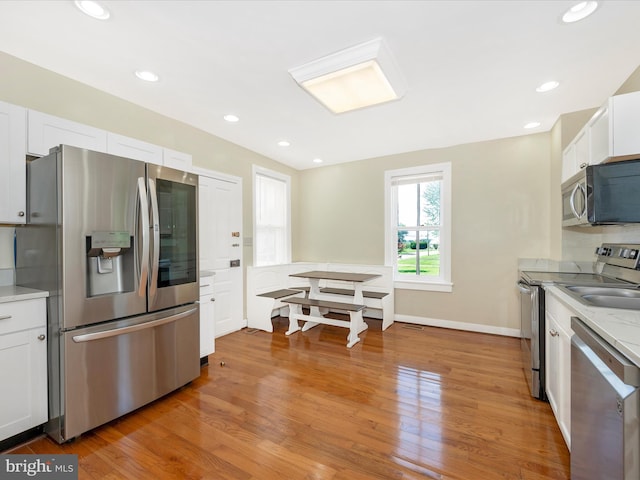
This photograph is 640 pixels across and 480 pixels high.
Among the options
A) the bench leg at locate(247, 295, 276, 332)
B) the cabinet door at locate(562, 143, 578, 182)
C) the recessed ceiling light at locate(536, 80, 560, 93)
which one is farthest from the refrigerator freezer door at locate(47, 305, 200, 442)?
→ the cabinet door at locate(562, 143, 578, 182)

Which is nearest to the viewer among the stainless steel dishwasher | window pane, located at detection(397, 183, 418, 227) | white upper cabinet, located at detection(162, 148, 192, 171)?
the stainless steel dishwasher

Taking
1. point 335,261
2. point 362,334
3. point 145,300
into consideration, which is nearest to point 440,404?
point 362,334

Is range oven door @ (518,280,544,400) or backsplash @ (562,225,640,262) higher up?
backsplash @ (562,225,640,262)

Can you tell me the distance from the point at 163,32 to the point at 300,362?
2.92 m

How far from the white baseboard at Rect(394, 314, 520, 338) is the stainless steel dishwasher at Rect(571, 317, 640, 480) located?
266 centimetres

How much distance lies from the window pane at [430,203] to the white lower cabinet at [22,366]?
4232 mm

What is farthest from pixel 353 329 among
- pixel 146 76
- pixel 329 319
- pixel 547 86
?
pixel 146 76

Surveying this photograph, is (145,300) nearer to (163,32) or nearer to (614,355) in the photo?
(163,32)

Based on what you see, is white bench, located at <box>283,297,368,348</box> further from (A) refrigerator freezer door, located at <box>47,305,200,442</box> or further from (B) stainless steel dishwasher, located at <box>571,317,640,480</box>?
(B) stainless steel dishwasher, located at <box>571,317,640,480</box>

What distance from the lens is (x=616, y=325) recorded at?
4.02 feet

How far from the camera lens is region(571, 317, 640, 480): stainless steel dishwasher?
0.96 meters

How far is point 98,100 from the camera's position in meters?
2.62

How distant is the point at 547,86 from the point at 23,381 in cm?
436

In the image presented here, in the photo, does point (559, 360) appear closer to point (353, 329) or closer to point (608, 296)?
point (608, 296)
